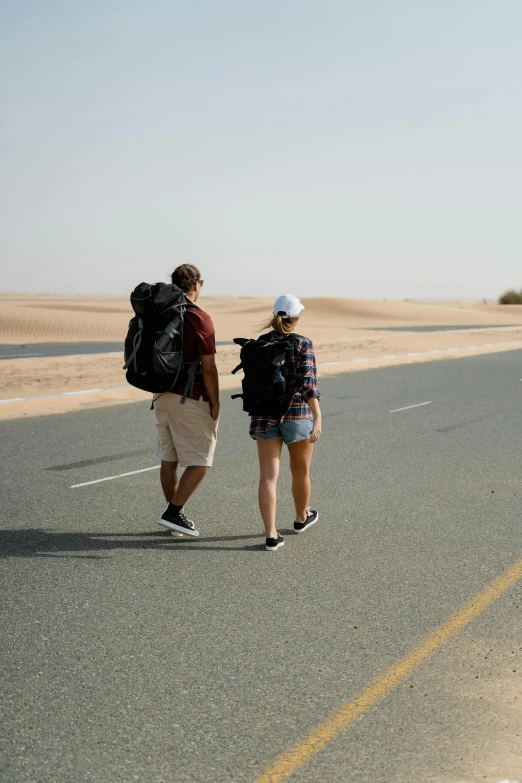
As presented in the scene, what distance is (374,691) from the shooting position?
4.34 metres

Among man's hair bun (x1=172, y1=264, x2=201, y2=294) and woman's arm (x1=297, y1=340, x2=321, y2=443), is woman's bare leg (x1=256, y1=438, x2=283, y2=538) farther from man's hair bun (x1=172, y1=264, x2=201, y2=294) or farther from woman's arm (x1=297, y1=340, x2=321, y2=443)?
man's hair bun (x1=172, y1=264, x2=201, y2=294)

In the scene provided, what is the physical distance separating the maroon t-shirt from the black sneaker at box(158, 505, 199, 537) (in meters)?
0.96

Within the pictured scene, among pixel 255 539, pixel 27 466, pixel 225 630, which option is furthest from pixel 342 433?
pixel 225 630

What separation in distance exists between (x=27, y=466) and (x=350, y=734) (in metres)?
6.98

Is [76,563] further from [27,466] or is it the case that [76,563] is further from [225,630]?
[27,466]

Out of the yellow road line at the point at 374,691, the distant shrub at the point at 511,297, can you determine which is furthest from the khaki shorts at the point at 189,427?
the distant shrub at the point at 511,297

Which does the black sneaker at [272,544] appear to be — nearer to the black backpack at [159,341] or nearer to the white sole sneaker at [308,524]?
the white sole sneaker at [308,524]

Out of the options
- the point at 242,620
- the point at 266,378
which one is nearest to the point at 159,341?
the point at 266,378

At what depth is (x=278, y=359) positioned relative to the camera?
6516mm

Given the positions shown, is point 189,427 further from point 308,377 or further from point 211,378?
point 308,377

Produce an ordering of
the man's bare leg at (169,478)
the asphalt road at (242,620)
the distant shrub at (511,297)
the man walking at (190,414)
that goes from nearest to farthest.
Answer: the asphalt road at (242,620)
the man walking at (190,414)
the man's bare leg at (169,478)
the distant shrub at (511,297)

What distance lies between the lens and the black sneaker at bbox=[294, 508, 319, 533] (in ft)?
23.9

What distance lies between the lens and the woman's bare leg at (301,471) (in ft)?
22.6

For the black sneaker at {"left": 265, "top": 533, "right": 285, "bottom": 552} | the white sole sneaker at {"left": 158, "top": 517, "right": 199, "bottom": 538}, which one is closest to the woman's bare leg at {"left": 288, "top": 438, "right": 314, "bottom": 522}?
the black sneaker at {"left": 265, "top": 533, "right": 285, "bottom": 552}
